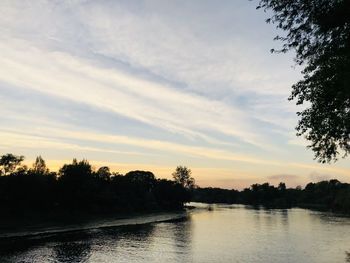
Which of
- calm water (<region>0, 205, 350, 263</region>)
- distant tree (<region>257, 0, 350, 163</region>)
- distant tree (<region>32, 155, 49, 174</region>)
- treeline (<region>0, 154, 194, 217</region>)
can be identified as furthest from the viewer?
distant tree (<region>32, 155, 49, 174</region>)

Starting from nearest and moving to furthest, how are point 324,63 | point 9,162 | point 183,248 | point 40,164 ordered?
point 324,63, point 183,248, point 9,162, point 40,164

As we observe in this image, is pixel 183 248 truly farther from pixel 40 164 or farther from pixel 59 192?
pixel 40 164

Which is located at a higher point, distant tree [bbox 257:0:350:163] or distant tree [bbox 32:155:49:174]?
distant tree [bbox 32:155:49:174]

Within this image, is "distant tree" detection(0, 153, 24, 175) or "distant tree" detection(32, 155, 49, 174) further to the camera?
"distant tree" detection(32, 155, 49, 174)

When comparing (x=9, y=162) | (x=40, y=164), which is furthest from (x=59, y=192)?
(x=40, y=164)

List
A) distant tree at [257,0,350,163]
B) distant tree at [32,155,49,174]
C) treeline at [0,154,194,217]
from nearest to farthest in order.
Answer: distant tree at [257,0,350,163] → treeline at [0,154,194,217] → distant tree at [32,155,49,174]

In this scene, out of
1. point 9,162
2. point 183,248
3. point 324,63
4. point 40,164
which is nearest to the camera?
point 324,63

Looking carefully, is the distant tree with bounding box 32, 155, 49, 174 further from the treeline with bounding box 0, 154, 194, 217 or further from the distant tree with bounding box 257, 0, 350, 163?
the distant tree with bounding box 257, 0, 350, 163

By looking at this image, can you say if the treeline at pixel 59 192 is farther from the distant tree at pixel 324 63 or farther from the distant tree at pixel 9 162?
the distant tree at pixel 324 63

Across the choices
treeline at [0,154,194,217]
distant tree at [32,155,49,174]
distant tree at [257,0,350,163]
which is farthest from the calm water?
distant tree at [32,155,49,174]

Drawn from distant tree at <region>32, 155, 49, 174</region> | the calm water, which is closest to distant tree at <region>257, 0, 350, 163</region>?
the calm water

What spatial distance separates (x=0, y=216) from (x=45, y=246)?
34822 millimetres

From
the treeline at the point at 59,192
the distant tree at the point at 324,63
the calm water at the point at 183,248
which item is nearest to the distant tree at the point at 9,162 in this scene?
the treeline at the point at 59,192

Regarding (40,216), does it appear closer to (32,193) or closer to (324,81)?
(32,193)
